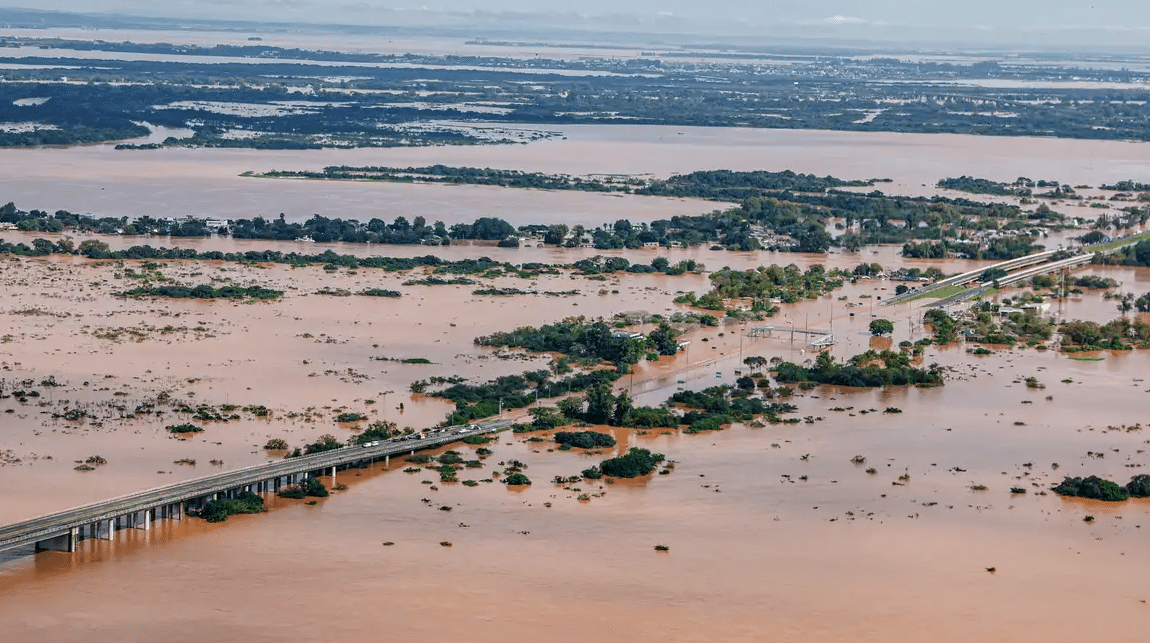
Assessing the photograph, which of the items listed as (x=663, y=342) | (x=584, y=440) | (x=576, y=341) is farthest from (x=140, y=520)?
(x=663, y=342)

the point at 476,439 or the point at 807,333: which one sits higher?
the point at 807,333

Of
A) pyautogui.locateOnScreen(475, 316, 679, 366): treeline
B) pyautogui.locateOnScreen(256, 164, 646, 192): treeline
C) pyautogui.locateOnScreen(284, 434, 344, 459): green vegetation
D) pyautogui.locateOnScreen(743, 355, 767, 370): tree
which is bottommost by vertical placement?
pyautogui.locateOnScreen(284, 434, 344, 459): green vegetation

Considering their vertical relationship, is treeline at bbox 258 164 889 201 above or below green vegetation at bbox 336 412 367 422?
above

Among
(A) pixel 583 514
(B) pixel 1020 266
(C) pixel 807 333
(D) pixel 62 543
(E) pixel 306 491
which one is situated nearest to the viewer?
(D) pixel 62 543

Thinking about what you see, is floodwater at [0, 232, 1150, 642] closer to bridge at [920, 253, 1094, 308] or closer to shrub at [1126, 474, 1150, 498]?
shrub at [1126, 474, 1150, 498]

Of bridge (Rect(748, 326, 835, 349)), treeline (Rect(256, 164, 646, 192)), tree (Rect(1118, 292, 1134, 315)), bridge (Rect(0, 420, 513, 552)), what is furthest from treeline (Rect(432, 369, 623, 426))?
treeline (Rect(256, 164, 646, 192))

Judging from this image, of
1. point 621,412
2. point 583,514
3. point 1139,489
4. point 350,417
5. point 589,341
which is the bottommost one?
point 583,514

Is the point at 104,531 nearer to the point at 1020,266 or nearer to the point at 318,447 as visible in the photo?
the point at 318,447
